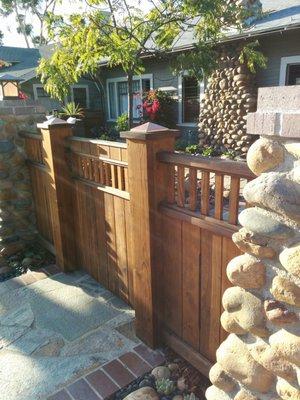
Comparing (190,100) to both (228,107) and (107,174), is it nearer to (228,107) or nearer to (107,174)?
(228,107)

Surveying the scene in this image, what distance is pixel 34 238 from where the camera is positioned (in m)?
4.20

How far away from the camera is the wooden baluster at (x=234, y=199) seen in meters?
1.63

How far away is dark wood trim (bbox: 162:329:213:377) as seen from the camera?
2.06m

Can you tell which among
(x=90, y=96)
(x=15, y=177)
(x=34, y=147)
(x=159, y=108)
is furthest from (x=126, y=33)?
(x=90, y=96)

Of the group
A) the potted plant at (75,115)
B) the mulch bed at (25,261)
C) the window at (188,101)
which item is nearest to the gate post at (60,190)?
the mulch bed at (25,261)

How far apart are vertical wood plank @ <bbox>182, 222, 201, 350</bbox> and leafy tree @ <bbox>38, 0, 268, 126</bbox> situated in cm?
325

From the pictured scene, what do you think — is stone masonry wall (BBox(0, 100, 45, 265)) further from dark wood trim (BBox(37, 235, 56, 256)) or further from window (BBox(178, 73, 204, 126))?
window (BBox(178, 73, 204, 126))

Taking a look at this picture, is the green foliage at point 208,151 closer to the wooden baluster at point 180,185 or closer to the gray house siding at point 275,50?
the gray house siding at point 275,50

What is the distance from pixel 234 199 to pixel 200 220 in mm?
252

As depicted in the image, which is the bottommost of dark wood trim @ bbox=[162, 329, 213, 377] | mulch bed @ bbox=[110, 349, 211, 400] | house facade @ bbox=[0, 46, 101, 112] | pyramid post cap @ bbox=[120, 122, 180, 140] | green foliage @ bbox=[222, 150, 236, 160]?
mulch bed @ bbox=[110, 349, 211, 400]

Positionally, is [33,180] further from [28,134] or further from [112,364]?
[112,364]

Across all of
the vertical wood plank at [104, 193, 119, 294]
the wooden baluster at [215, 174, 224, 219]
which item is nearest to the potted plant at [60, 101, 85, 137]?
the vertical wood plank at [104, 193, 119, 294]

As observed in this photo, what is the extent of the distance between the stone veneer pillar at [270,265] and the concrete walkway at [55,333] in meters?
1.22

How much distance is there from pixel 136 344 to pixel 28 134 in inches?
96.8
